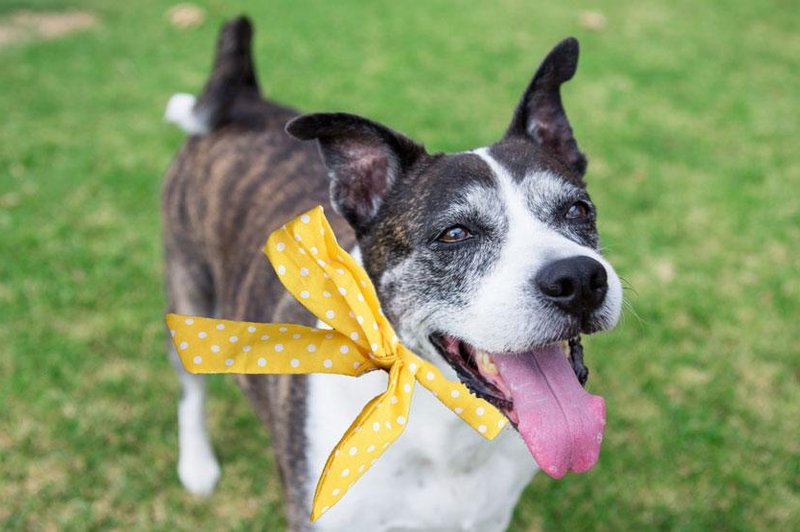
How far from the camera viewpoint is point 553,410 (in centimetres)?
238

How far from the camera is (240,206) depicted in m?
3.67

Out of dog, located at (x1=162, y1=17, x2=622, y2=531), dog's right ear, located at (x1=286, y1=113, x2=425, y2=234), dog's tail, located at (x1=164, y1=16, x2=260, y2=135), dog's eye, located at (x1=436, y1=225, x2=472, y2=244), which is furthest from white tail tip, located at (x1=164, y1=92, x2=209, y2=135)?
dog's eye, located at (x1=436, y1=225, x2=472, y2=244)

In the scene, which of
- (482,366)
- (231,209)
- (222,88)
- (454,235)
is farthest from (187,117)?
(482,366)

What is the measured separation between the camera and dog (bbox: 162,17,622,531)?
234cm

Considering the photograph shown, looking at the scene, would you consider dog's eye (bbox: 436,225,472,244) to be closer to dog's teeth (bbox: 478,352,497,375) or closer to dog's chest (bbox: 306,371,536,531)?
dog's teeth (bbox: 478,352,497,375)

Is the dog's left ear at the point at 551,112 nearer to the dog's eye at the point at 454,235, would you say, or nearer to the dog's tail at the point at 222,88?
the dog's eye at the point at 454,235

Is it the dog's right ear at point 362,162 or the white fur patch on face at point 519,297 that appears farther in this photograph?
the dog's right ear at point 362,162

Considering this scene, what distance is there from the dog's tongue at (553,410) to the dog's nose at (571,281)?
0.28 metres

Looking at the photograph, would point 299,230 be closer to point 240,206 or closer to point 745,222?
point 240,206

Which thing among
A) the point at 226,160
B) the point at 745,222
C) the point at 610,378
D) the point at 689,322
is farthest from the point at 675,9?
the point at 226,160

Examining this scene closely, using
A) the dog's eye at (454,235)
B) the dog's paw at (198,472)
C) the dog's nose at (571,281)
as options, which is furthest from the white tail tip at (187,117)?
the dog's nose at (571,281)

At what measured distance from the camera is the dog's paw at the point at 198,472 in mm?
4027

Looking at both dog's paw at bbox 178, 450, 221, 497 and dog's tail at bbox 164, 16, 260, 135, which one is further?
dog's paw at bbox 178, 450, 221, 497

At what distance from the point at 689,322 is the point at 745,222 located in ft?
4.80
